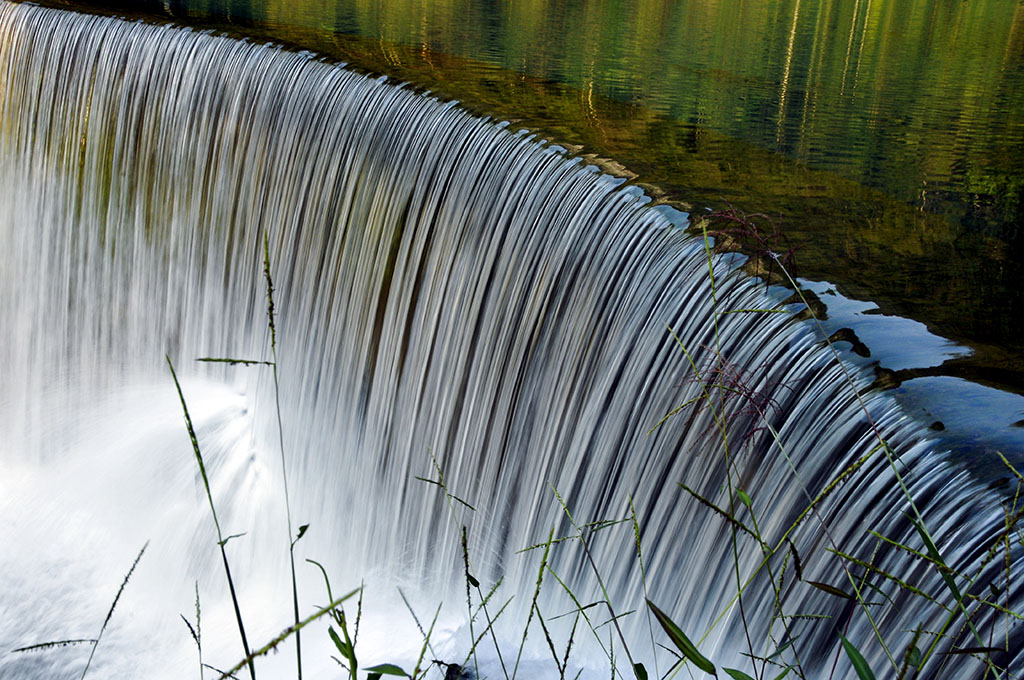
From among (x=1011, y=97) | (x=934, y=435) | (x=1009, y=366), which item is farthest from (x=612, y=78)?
(x=934, y=435)

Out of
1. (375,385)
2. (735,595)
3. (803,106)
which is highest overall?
(803,106)

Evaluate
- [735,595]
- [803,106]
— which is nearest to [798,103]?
[803,106]

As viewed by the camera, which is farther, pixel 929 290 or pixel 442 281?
pixel 442 281

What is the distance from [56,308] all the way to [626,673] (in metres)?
6.10

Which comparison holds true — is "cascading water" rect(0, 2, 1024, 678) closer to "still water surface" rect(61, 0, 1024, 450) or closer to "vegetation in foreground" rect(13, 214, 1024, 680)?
"vegetation in foreground" rect(13, 214, 1024, 680)

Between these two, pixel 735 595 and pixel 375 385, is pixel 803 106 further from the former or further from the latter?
pixel 735 595

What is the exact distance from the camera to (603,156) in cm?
421

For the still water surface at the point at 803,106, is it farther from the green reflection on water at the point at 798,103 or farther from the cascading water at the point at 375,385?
the cascading water at the point at 375,385

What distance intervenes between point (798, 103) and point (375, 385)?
3.56m

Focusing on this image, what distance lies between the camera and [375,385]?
482 centimetres

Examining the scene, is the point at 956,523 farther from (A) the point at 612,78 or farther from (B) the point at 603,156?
(A) the point at 612,78

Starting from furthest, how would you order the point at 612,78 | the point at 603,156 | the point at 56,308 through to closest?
the point at 56,308 < the point at 612,78 < the point at 603,156

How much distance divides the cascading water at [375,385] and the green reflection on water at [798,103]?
50 cm

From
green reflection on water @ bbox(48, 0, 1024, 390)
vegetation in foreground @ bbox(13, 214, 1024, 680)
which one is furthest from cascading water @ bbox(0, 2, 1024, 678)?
green reflection on water @ bbox(48, 0, 1024, 390)
